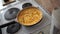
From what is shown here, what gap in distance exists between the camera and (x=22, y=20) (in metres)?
0.99

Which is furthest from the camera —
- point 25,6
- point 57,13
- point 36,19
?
point 25,6

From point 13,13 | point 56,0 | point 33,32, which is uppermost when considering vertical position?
point 56,0

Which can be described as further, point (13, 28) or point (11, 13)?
point (11, 13)

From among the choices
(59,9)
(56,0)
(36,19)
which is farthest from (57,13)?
(36,19)

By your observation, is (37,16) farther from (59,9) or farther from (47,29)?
(59,9)

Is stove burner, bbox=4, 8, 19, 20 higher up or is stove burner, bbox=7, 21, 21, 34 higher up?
stove burner, bbox=4, 8, 19, 20

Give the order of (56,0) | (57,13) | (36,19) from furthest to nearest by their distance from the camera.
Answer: (36,19)
(56,0)
(57,13)

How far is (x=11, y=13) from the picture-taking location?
109 centimetres

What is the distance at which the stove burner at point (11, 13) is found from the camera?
3.46 ft

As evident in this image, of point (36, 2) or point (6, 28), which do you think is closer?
point (6, 28)

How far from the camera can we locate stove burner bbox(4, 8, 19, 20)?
3.46ft

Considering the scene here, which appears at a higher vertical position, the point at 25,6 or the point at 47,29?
the point at 25,6

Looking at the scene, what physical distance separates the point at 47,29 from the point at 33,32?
100 mm

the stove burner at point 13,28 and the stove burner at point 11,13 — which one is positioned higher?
the stove burner at point 11,13
